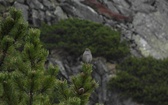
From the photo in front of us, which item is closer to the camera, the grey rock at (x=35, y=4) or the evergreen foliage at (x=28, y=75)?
the evergreen foliage at (x=28, y=75)

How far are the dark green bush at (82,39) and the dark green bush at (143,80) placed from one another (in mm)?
1315

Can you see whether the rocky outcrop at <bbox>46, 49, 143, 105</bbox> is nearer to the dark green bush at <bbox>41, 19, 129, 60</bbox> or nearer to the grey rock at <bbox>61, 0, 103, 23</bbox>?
the dark green bush at <bbox>41, 19, 129, 60</bbox>

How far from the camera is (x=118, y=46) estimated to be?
2091 cm

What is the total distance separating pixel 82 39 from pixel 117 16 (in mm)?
5984

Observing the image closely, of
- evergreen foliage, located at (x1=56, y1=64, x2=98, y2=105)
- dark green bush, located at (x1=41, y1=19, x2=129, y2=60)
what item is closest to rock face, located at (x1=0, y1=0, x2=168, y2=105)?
dark green bush, located at (x1=41, y1=19, x2=129, y2=60)

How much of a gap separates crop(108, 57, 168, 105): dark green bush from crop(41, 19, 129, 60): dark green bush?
1315 millimetres

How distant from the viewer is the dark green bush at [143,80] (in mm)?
17531

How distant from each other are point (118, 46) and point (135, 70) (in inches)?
85.8

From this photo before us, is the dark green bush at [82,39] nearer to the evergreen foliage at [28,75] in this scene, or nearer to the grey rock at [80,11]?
the grey rock at [80,11]

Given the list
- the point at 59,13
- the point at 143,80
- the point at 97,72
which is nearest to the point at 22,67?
the point at 143,80

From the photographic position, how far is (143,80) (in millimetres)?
18422

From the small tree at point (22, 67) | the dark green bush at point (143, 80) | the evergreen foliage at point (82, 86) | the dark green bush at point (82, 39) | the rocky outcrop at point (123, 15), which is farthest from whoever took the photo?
the rocky outcrop at point (123, 15)

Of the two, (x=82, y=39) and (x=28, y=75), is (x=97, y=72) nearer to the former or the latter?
(x=82, y=39)

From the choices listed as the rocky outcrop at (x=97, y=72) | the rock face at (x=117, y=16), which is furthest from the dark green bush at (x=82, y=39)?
the rock face at (x=117, y=16)
